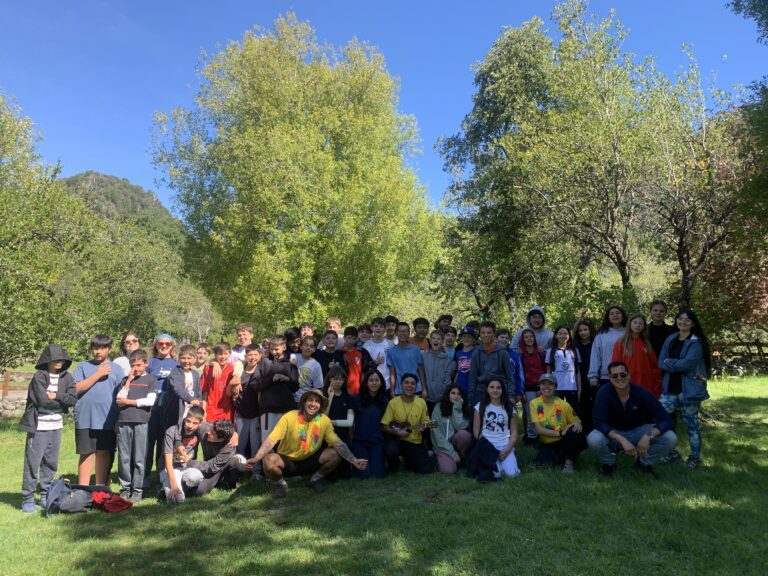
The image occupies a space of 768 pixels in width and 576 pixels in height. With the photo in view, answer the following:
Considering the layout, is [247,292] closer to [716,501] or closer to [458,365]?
[458,365]

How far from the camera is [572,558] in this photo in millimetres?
4082

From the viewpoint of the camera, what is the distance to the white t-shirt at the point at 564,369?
706 cm

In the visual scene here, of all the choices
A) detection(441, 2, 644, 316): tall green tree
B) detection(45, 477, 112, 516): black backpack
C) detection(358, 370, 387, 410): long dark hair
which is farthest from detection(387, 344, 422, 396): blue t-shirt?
detection(441, 2, 644, 316): tall green tree

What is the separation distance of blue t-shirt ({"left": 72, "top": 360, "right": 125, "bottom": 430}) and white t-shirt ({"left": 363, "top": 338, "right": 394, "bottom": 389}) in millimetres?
3400

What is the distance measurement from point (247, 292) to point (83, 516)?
34.0ft

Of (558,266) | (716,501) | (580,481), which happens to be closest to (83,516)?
(580,481)

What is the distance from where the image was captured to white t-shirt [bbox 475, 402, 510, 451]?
6.39 metres

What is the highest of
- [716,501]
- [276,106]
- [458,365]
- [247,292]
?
[276,106]

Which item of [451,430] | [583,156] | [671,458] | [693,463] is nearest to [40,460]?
[451,430]

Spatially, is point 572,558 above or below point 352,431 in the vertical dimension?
below

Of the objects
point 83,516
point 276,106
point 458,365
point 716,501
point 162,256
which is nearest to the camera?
point 716,501

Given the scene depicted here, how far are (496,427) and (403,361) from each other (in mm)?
1716

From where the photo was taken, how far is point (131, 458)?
6.18 metres

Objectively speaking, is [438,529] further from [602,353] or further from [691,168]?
[691,168]
